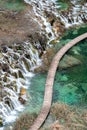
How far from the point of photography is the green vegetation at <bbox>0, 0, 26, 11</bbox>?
21036 millimetres

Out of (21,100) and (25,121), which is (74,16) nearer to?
(21,100)

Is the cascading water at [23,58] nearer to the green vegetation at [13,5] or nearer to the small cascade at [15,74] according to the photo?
the small cascade at [15,74]

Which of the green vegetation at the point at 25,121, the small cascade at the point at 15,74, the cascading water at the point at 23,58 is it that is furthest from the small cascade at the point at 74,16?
the green vegetation at the point at 25,121

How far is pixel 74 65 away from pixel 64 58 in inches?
30.5

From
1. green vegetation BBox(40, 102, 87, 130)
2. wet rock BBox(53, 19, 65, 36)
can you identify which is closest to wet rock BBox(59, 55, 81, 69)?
wet rock BBox(53, 19, 65, 36)

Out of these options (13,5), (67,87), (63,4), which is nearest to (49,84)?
(67,87)

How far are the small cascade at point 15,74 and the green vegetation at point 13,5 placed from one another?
3996mm

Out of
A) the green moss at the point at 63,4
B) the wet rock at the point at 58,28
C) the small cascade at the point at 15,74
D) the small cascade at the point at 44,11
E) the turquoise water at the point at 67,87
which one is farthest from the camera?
the green moss at the point at 63,4

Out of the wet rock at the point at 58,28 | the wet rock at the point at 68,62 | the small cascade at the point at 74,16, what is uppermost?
the small cascade at the point at 74,16

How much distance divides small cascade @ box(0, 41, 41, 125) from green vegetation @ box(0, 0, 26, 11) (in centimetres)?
400

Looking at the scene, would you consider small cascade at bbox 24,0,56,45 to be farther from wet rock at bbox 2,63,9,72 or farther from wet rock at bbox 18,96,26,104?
wet rock at bbox 18,96,26,104

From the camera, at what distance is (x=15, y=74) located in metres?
16.0

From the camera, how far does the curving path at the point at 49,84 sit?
44.0 ft

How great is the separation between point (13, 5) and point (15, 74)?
6.78 meters
